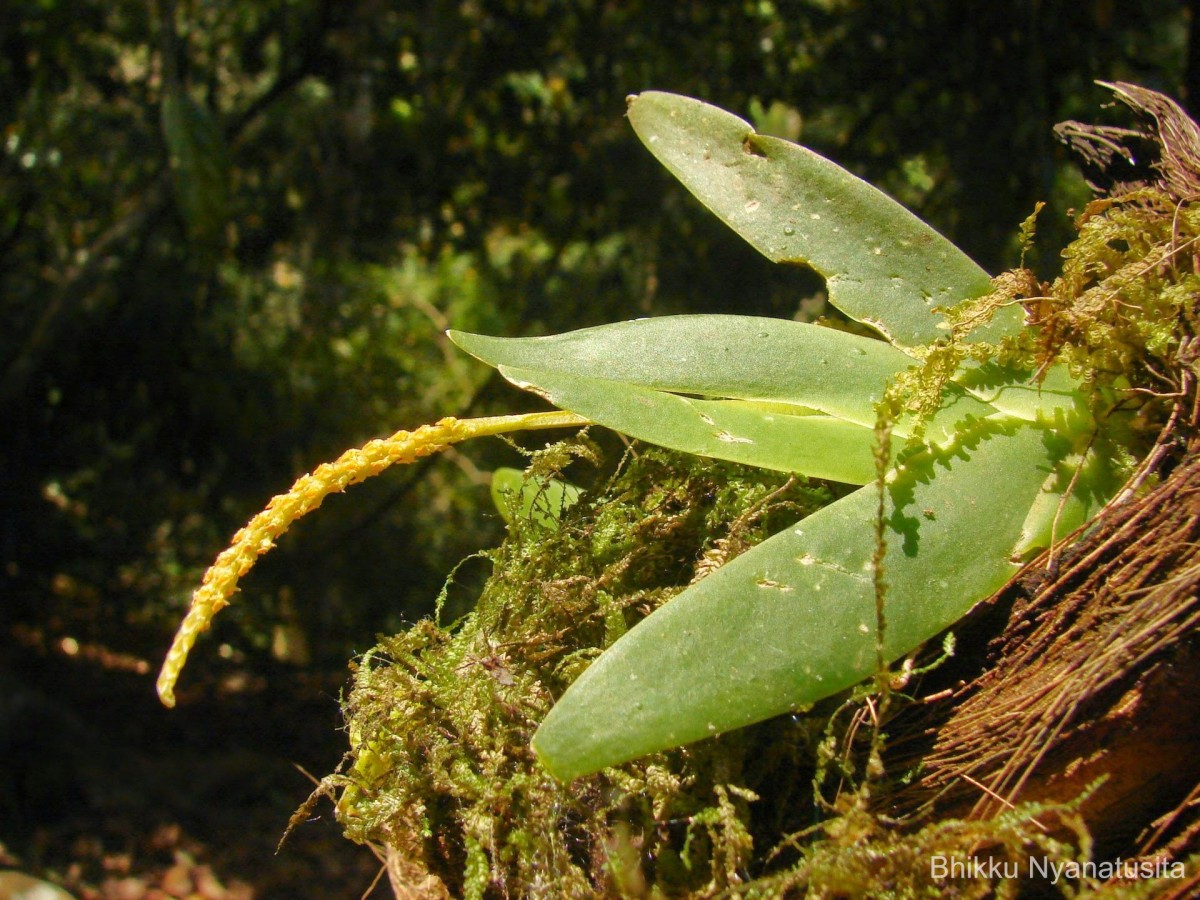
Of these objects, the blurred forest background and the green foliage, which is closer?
the green foliage

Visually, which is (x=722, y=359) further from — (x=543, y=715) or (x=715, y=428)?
(x=543, y=715)

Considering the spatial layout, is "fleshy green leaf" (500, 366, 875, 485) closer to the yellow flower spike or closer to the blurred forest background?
the yellow flower spike

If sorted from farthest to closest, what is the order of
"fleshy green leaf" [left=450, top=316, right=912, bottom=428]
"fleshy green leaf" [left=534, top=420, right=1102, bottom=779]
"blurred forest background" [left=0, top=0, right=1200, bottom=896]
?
1. "blurred forest background" [left=0, top=0, right=1200, bottom=896]
2. "fleshy green leaf" [left=450, top=316, right=912, bottom=428]
3. "fleshy green leaf" [left=534, top=420, right=1102, bottom=779]

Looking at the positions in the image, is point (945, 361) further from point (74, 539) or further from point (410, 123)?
point (74, 539)

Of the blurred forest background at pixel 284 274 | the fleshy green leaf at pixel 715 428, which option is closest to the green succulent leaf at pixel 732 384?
the fleshy green leaf at pixel 715 428

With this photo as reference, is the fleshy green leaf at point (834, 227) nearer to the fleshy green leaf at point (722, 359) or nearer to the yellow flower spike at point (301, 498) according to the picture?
the fleshy green leaf at point (722, 359)

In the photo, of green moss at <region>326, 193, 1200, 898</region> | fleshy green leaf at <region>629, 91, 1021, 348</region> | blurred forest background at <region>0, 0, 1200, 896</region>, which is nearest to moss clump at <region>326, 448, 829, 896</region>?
green moss at <region>326, 193, 1200, 898</region>

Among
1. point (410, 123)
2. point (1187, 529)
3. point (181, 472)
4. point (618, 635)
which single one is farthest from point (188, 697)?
point (1187, 529)
